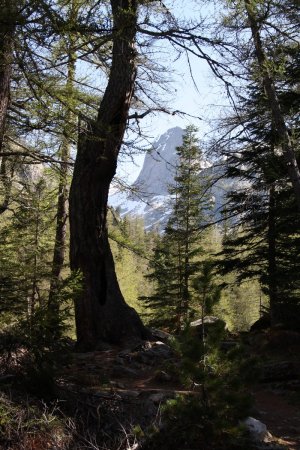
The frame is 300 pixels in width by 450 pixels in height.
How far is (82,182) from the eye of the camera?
313 inches

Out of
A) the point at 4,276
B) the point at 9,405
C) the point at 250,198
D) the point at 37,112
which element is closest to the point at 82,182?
the point at 37,112

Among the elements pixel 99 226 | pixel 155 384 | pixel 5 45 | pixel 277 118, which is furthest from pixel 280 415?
pixel 5 45

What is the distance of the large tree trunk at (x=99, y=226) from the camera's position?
7656mm

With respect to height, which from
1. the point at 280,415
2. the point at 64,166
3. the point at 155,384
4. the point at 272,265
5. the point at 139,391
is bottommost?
the point at 280,415

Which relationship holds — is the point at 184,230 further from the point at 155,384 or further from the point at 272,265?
the point at 155,384

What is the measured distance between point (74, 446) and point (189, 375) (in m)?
1.04

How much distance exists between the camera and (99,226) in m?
8.05

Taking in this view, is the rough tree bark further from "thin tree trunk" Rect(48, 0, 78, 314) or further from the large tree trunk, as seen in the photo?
the large tree trunk

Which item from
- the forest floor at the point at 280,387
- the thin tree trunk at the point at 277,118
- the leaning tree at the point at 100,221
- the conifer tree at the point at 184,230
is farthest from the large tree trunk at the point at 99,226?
the conifer tree at the point at 184,230

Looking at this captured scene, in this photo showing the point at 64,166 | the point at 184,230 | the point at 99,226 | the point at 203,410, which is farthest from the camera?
the point at 184,230

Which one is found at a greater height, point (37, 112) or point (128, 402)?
point (37, 112)

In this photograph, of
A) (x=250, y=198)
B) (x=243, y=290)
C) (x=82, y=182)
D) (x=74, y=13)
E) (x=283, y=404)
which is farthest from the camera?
(x=243, y=290)

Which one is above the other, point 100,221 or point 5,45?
point 5,45

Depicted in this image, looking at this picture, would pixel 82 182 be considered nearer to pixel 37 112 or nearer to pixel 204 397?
pixel 37 112
